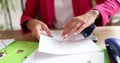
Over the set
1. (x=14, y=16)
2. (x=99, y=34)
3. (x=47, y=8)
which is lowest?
(x=14, y=16)

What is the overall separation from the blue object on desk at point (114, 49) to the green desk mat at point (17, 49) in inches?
0.7

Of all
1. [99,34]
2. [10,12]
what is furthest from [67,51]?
[10,12]

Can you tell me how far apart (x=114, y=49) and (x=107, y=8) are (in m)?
0.33

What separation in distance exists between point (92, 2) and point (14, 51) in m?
0.54

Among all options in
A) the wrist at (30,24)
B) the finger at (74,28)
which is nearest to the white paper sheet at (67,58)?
the finger at (74,28)

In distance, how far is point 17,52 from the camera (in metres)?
0.79

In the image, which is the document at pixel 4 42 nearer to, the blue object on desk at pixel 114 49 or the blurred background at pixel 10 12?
the blue object on desk at pixel 114 49

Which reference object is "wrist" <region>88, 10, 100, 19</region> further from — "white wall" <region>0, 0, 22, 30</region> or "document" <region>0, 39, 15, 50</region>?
"white wall" <region>0, 0, 22, 30</region>

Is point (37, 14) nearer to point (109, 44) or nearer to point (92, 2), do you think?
point (92, 2)

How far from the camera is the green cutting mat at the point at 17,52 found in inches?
28.8

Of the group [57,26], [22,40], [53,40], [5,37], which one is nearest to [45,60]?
[53,40]

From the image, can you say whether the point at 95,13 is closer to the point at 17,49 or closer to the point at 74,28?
the point at 74,28

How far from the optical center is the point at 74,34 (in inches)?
33.5

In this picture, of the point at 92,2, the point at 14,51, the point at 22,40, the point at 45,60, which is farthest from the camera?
the point at 92,2
